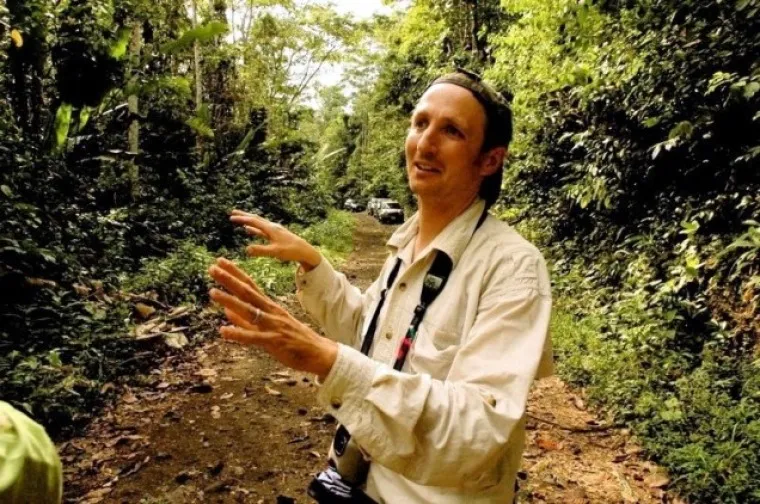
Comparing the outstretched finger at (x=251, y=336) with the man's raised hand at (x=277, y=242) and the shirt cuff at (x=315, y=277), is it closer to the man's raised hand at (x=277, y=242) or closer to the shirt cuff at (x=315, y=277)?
the man's raised hand at (x=277, y=242)

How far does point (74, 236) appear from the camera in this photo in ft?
20.1

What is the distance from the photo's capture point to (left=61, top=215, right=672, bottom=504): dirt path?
3387 millimetres

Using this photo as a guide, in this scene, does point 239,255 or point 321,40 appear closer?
point 239,255

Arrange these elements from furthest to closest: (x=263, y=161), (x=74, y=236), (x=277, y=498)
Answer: (x=263, y=161)
(x=74, y=236)
(x=277, y=498)

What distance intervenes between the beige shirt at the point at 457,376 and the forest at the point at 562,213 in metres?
2.70

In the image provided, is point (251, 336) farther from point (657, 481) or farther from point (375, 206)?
point (375, 206)

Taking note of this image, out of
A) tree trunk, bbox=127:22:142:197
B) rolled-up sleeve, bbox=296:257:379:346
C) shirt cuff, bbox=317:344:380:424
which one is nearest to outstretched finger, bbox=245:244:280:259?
rolled-up sleeve, bbox=296:257:379:346

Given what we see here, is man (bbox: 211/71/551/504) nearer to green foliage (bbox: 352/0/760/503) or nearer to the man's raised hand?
the man's raised hand

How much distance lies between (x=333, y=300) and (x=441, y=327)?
595 mm

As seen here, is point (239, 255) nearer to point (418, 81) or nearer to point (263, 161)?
point (263, 161)

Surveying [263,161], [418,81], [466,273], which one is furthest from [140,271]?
[418,81]

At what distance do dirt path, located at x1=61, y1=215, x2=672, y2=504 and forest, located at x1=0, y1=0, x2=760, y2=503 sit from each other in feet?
0.80

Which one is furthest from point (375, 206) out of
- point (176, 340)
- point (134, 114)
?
point (176, 340)

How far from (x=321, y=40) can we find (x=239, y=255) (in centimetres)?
1513
